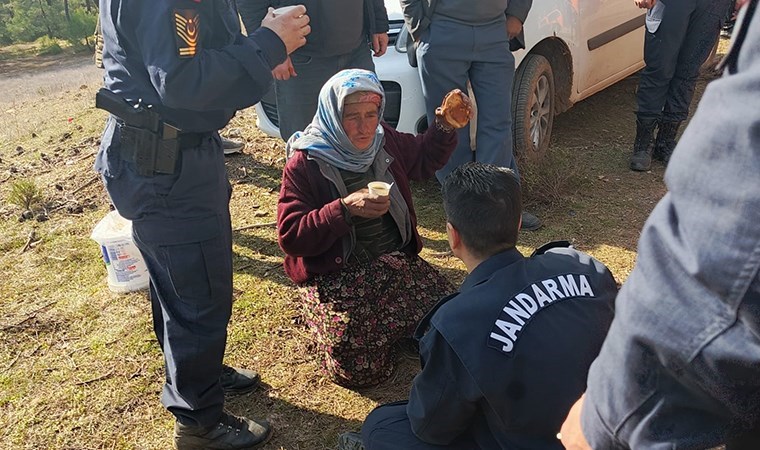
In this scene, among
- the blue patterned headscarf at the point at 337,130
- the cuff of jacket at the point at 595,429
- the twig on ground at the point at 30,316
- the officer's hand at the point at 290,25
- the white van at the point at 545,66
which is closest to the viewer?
the cuff of jacket at the point at 595,429

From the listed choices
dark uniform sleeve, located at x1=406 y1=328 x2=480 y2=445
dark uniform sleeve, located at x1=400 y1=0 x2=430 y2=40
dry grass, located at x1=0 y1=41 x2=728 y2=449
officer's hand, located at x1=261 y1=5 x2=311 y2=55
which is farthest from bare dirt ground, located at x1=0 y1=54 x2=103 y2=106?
dark uniform sleeve, located at x1=406 y1=328 x2=480 y2=445

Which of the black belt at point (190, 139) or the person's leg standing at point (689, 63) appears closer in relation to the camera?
the black belt at point (190, 139)

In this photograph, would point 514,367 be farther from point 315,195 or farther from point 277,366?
point 277,366

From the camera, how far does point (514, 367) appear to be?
157 centimetres

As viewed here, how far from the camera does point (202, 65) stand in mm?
1846

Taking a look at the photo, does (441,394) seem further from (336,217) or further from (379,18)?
(379,18)

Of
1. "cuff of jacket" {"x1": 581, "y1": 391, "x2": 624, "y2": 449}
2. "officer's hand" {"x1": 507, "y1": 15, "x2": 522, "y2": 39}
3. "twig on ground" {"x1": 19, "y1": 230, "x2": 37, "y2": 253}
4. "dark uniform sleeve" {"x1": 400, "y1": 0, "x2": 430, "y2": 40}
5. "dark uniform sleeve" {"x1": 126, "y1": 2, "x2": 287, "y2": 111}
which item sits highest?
"dark uniform sleeve" {"x1": 126, "y1": 2, "x2": 287, "y2": 111}

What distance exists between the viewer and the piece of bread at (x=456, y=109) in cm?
269

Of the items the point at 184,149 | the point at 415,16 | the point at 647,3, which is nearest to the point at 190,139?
the point at 184,149

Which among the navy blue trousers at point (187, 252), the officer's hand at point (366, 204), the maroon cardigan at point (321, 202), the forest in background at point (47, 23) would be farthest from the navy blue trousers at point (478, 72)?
the forest in background at point (47, 23)

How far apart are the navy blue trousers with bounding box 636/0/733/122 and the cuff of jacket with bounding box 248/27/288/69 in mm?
3109

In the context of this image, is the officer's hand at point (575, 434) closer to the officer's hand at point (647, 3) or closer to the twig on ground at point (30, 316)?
the twig on ground at point (30, 316)

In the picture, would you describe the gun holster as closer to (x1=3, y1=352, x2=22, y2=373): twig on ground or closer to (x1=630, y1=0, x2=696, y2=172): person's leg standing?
(x1=3, y1=352, x2=22, y2=373): twig on ground

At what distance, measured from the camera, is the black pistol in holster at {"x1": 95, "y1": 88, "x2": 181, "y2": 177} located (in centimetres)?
196
